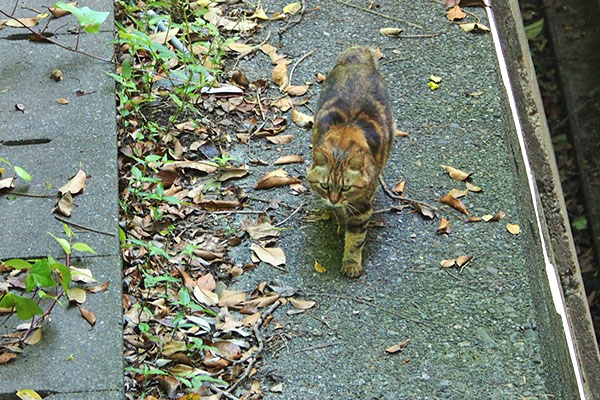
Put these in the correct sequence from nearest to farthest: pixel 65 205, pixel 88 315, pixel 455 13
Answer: pixel 88 315, pixel 65 205, pixel 455 13

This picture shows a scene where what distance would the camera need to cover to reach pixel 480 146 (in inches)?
201

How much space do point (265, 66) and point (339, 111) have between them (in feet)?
4.44

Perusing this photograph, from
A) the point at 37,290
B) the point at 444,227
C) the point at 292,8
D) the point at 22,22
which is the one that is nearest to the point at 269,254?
the point at 444,227

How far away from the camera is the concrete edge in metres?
5.75

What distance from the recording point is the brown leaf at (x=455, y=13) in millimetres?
6117

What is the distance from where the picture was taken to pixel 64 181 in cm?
413

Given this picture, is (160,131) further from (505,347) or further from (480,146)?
(505,347)

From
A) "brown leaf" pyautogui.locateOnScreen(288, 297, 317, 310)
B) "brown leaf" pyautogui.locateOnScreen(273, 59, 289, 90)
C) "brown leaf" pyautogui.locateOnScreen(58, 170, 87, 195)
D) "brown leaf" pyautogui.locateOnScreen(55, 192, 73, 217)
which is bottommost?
"brown leaf" pyautogui.locateOnScreen(288, 297, 317, 310)

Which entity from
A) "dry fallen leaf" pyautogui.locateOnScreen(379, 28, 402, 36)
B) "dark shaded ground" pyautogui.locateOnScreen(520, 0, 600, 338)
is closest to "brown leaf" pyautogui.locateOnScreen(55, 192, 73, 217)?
"dry fallen leaf" pyautogui.locateOnScreen(379, 28, 402, 36)

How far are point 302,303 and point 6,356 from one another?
4.79ft

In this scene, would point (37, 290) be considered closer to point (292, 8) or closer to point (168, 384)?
point (168, 384)

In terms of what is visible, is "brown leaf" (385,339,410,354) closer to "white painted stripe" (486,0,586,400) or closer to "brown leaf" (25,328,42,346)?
"white painted stripe" (486,0,586,400)

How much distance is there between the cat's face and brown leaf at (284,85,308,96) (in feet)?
4.20

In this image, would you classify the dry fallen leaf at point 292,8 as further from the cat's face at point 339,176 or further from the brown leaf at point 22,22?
the cat's face at point 339,176
